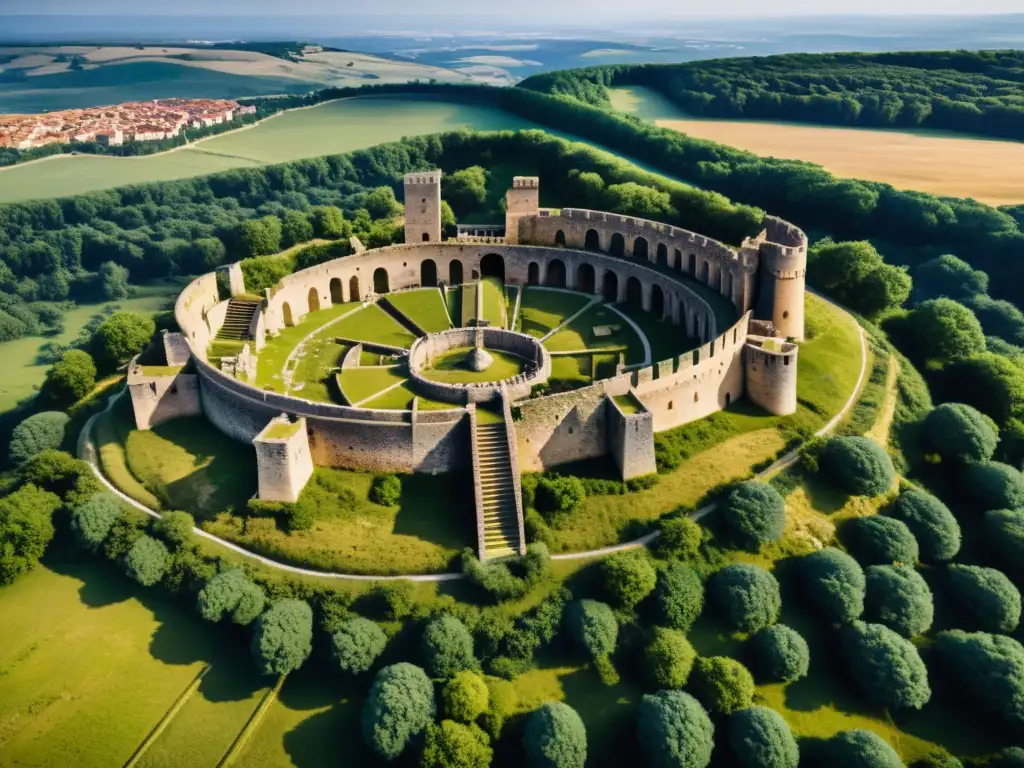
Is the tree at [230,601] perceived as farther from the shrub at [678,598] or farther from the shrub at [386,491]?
the shrub at [678,598]

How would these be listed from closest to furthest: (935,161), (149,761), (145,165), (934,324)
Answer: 1. (149,761)
2. (934,324)
3. (935,161)
4. (145,165)

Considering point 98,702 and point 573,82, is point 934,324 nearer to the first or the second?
point 98,702

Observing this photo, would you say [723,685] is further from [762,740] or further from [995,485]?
[995,485]

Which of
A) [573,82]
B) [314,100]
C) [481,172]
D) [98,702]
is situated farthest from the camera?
[314,100]

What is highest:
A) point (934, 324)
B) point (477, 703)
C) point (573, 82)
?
point (573, 82)

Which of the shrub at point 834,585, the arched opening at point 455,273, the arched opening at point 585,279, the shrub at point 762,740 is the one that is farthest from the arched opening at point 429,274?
the shrub at point 762,740

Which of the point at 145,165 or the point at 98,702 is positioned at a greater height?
the point at 145,165

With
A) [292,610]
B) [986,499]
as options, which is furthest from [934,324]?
[292,610]

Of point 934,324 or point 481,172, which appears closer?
point 934,324
